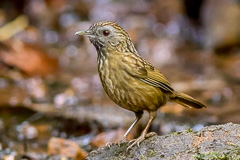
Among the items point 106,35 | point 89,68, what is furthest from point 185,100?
point 89,68

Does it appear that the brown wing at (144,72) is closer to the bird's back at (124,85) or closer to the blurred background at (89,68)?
the bird's back at (124,85)

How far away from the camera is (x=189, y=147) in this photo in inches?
145

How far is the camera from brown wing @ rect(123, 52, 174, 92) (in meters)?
4.27

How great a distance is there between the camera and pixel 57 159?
5500mm

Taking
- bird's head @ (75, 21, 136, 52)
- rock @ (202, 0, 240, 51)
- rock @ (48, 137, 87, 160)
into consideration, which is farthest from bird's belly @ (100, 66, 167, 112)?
rock @ (202, 0, 240, 51)

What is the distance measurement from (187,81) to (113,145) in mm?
5021

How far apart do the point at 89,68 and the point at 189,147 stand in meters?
6.62

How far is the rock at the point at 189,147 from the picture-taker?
3.54m

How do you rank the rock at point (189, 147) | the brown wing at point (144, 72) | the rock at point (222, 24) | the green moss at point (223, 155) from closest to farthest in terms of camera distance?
the green moss at point (223, 155)
the rock at point (189, 147)
the brown wing at point (144, 72)
the rock at point (222, 24)

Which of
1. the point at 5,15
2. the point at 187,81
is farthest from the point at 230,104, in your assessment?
the point at 5,15

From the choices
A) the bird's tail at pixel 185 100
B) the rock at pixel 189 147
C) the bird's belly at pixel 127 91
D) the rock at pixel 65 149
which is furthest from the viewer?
the rock at pixel 65 149

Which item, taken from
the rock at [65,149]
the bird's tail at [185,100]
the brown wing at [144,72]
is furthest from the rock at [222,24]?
the brown wing at [144,72]

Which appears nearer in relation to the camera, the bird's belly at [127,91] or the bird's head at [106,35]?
the bird's belly at [127,91]

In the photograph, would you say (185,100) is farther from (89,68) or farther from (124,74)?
(89,68)
